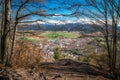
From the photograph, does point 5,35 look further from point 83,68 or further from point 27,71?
point 83,68

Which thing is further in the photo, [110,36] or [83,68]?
[83,68]

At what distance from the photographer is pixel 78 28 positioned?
40.1ft

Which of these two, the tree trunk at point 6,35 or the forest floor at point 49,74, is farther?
the tree trunk at point 6,35

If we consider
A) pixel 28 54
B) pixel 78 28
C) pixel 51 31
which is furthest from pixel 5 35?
pixel 28 54

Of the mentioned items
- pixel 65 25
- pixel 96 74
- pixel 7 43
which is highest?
pixel 65 25

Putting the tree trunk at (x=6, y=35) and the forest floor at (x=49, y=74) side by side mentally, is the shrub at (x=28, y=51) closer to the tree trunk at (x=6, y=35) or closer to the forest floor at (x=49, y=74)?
the forest floor at (x=49, y=74)

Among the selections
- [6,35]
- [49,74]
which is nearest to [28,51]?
[6,35]

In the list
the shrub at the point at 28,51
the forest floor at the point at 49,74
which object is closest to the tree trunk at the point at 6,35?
the forest floor at the point at 49,74

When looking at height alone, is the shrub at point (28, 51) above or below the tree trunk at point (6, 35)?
below

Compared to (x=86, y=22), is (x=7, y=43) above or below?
below

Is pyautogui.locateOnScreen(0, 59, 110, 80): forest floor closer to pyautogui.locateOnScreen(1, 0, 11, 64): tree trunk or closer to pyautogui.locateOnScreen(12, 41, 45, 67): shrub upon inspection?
pyautogui.locateOnScreen(1, 0, 11, 64): tree trunk

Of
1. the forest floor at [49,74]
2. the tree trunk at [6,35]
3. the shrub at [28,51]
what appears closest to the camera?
the forest floor at [49,74]

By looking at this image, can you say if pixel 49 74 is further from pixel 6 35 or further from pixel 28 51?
pixel 28 51

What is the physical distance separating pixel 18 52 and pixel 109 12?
25.3ft
